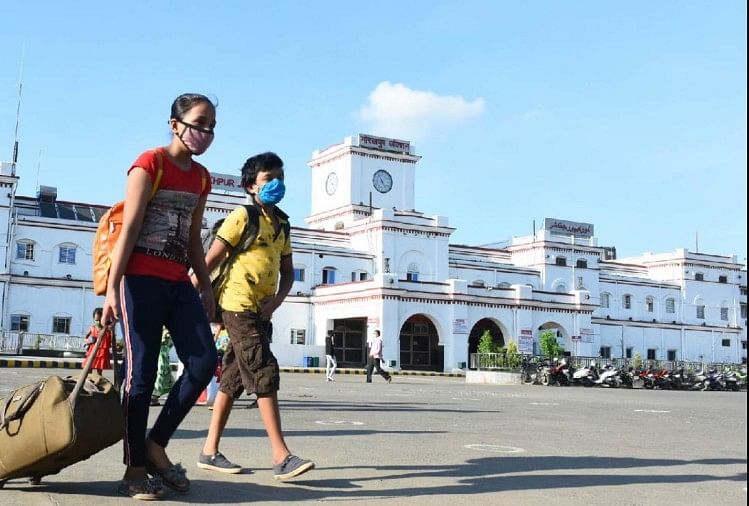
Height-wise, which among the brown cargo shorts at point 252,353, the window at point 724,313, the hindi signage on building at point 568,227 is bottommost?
the brown cargo shorts at point 252,353

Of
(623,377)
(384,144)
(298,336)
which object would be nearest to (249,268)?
(623,377)

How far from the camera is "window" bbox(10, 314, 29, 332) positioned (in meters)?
43.9

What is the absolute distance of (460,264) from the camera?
57875 mm

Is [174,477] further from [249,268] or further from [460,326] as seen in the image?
[460,326]

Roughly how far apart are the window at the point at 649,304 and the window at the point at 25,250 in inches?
1668

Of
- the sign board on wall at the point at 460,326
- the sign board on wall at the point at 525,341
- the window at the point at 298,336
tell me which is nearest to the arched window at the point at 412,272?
the sign board on wall at the point at 460,326

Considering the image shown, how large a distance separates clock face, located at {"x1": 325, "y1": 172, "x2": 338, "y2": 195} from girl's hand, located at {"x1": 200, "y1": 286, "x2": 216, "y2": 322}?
55990mm

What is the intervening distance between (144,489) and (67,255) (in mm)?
43851

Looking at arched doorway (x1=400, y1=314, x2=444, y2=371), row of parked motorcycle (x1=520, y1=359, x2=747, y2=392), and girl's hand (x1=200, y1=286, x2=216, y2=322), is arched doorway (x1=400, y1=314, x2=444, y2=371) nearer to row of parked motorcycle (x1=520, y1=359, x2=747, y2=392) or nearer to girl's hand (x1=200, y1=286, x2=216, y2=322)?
row of parked motorcycle (x1=520, y1=359, x2=747, y2=392)

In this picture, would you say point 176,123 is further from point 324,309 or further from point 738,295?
point 738,295

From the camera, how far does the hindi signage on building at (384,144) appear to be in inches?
2392

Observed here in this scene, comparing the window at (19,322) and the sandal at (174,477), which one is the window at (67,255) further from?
the sandal at (174,477)

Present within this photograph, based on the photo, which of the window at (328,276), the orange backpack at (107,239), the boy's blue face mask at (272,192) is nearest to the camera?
the orange backpack at (107,239)

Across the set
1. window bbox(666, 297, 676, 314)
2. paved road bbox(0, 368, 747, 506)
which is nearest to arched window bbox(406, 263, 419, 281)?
window bbox(666, 297, 676, 314)
